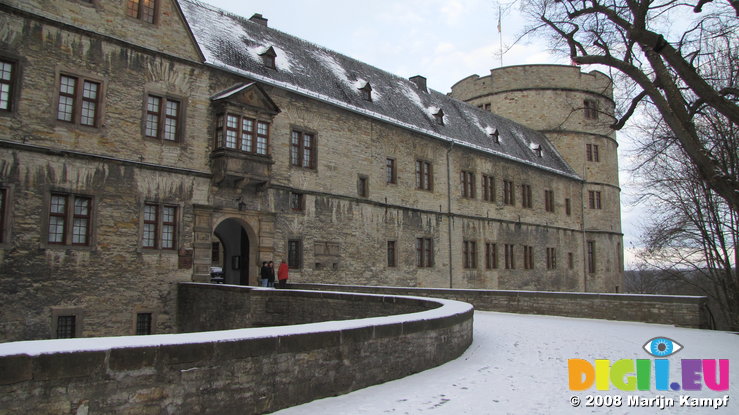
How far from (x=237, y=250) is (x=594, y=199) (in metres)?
28.6

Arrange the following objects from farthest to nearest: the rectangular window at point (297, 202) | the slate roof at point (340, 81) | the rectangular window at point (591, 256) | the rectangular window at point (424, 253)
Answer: the rectangular window at point (591, 256), the rectangular window at point (424, 253), the rectangular window at point (297, 202), the slate roof at point (340, 81)

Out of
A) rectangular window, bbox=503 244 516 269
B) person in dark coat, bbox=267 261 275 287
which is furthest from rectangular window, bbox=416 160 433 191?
person in dark coat, bbox=267 261 275 287

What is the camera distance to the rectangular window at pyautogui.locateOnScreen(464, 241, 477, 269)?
29438mm

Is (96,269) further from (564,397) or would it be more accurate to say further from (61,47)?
(564,397)

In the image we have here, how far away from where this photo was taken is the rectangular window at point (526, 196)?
34369 mm

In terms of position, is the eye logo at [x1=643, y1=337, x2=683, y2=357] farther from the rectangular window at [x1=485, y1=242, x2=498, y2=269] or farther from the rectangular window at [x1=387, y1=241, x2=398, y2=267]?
the rectangular window at [x1=485, y1=242, x2=498, y2=269]

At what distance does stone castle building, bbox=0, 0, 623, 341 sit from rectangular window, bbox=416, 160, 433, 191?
110 millimetres

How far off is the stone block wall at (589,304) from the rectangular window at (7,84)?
9516 millimetres

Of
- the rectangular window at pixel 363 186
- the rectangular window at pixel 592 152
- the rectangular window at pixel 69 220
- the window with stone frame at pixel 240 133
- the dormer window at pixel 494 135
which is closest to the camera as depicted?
the rectangular window at pixel 69 220

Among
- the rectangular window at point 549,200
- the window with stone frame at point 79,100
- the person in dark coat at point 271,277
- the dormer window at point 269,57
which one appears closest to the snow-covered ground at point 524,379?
the person in dark coat at point 271,277

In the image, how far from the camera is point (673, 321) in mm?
15984

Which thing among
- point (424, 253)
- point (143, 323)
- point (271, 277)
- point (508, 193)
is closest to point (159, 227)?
point (143, 323)

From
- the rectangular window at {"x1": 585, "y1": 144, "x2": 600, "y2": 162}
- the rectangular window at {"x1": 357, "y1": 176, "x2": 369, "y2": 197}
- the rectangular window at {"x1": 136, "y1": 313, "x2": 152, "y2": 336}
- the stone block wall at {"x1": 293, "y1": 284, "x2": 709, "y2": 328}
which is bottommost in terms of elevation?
the rectangular window at {"x1": 136, "y1": 313, "x2": 152, "y2": 336}

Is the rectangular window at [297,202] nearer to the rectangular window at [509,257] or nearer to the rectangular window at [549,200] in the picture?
the rectangular window at [509,257]
